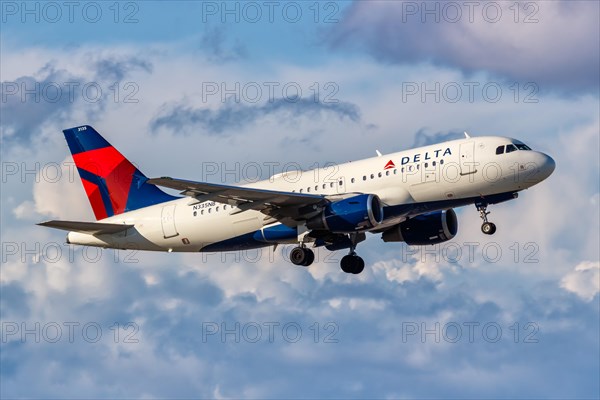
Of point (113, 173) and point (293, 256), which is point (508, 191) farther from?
point (113, 173)

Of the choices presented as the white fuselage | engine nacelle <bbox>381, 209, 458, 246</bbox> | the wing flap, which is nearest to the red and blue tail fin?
the white fuselage

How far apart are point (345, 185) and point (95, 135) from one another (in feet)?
64.2

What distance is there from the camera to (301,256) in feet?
225

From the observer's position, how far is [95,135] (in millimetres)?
79062

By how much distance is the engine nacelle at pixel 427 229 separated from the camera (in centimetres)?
7294

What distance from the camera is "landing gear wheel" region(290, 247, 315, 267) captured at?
225 ft

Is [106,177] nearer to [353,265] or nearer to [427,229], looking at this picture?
[353,265]

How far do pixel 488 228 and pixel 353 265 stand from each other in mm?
9866

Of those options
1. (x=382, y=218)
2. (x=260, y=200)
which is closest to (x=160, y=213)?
(x=260, y=200)

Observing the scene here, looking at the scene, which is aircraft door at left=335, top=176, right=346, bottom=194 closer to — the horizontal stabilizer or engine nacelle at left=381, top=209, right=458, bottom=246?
engine nacelle at left=381, top=209, right=458, bottom=246

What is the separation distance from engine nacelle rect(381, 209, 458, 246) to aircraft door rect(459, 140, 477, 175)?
859 centimetres

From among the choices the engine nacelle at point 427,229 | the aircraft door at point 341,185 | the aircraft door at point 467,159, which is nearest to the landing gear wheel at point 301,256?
the aircraft door at point 341,185

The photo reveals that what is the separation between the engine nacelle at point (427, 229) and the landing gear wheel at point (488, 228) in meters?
7.02

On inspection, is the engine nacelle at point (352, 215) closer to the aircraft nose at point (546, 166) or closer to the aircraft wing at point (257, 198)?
the aircraft wing at point (257, 198)
